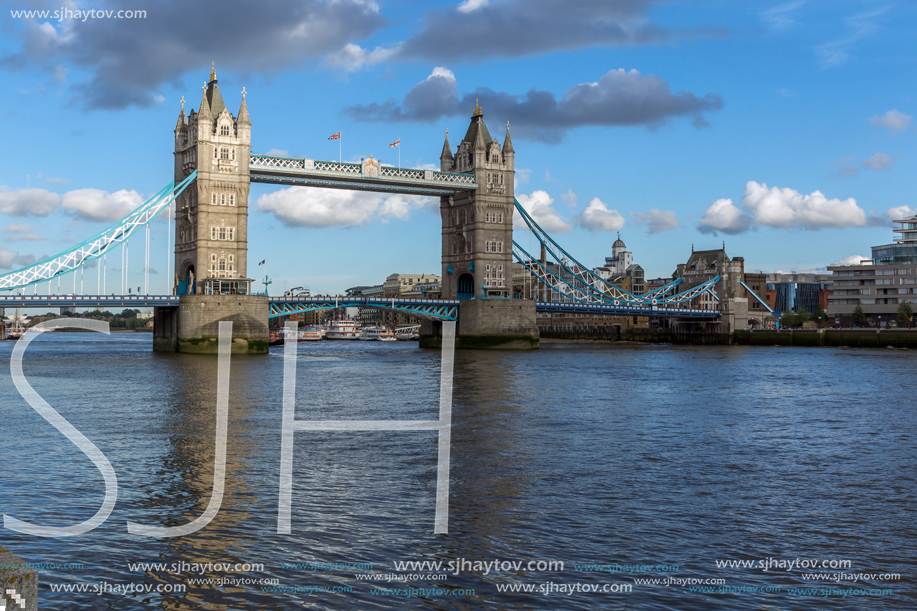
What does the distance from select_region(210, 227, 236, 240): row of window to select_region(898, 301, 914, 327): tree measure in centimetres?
7234

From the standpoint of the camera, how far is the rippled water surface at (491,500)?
9680mm

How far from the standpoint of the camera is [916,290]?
3920 inches

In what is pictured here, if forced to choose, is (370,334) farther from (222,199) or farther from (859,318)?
(859,318)

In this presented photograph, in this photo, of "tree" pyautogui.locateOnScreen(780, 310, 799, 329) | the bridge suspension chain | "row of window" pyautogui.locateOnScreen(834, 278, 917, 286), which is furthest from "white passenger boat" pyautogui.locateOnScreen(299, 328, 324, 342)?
"row of window" pyautogui.locateOnScreen(834, 278, 917, 286)

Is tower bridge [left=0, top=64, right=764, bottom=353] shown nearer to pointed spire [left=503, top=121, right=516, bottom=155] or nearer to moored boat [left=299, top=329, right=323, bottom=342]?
pointed spire [left=503, top=121, right=516, bottom=155]

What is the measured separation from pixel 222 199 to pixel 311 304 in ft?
34.9

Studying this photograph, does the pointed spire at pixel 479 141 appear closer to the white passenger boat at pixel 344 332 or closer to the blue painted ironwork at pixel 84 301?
the blue painted ironwork at pixel 84 301

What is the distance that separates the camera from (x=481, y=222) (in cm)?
7938

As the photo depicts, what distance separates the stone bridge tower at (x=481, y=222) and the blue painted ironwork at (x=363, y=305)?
3688 millimetres

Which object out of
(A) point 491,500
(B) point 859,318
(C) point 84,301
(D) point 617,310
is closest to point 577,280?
(D) point 617,310

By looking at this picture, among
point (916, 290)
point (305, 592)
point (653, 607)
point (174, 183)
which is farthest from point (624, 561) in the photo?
point (916, 290)

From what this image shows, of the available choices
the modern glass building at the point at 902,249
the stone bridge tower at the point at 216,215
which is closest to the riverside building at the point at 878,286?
the modern glass building at the point at 902,249

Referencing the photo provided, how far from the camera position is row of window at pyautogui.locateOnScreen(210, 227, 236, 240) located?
64625mm

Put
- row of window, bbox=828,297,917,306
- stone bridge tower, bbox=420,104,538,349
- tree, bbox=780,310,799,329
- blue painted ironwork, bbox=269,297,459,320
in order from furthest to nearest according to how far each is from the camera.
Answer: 1. tree, bbox=780,310,799,329
2. row of window, bbox=828,297,917,306
3. stone bridge tower, bbox=420,104,538,349
4. blue painted ironwork, bbox=269,297,459,320
